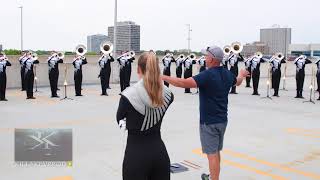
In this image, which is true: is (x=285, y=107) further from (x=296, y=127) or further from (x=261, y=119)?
(x=296, y=127)

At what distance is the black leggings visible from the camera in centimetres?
339

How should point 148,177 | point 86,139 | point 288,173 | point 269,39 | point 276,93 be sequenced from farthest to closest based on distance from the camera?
point 269,39
point 276,93
point 86,139
point 288,173
point 148,177

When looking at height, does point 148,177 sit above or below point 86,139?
above

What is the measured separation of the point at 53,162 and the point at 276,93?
13359mm

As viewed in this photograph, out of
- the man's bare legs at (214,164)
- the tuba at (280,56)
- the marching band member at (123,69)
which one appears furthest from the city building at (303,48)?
the man's bare legs at (214,164)

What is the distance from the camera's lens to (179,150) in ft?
25.1

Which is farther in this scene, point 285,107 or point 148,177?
point 285,107

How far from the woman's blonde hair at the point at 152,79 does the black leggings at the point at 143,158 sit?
0.31 meters

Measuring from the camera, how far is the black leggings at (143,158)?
339 cm

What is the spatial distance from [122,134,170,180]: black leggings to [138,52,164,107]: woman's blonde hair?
31 centimetres

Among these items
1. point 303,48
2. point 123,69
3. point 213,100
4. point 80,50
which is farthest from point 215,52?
point 303,48

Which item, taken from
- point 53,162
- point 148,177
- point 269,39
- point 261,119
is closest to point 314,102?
point 261,119

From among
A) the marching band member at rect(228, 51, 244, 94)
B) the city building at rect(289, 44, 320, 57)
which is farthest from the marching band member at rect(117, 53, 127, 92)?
the city building at rect(289, 44, 320, 57)

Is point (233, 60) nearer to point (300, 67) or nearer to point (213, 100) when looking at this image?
point (300, 67)
